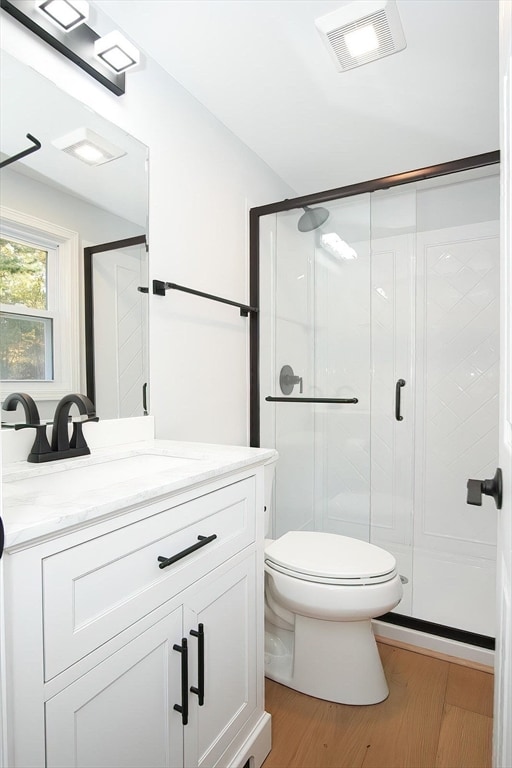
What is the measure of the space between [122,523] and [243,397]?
1.48 m

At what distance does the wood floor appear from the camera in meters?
1.38

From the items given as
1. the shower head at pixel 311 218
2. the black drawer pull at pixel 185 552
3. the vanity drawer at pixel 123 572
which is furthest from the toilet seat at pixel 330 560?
the shower head at pixel 311 218

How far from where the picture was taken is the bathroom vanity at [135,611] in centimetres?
70

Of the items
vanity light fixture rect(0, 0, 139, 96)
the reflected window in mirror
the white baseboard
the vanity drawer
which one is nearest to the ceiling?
vanity light fixture rect(0, 0, 139, 96)

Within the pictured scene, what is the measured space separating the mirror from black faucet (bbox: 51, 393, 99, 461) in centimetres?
5

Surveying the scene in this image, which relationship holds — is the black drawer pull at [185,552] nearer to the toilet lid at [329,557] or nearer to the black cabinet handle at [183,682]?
the black cabinet handle at [183,682]

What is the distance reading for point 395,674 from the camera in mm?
1774

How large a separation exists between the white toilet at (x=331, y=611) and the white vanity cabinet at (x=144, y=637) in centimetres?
26

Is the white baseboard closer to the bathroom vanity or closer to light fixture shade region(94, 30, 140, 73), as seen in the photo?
the bathroom vanity

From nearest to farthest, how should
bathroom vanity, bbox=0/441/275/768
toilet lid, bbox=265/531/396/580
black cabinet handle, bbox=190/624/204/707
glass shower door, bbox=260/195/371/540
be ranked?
bathroom vanity, bbox=0/441/275/768 < black cabinet handle, bbox=190/624/204/707 < toilet lid, bbox=265/531/396/580 < glass shower door, bbox=260/195/371/540

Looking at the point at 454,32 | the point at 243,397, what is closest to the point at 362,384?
the point at 243,397

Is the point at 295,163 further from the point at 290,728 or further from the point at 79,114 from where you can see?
the point at 290,728

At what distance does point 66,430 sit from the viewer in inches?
49.3

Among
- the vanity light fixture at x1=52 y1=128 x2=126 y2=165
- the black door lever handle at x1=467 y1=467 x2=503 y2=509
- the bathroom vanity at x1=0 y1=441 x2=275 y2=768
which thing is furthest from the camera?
the vanity light fixture at x1=52 y1=128 x2=126 y2=165
